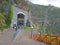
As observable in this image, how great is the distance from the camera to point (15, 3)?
169ft

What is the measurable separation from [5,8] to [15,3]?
23.1 feet

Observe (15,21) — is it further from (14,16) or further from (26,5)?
(26,5)

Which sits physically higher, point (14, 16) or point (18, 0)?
point (18, 0)

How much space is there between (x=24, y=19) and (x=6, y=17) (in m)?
6.87

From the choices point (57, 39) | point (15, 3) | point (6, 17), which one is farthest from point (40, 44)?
point (15, 3)

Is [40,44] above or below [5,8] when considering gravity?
below

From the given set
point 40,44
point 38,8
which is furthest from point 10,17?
point 40,44

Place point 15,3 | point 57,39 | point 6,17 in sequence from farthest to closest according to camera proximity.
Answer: point 15,3
point 6,17
point 57,39

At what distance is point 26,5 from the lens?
53.3 m

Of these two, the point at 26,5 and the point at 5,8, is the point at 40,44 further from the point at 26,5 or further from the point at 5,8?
the point at 26,5

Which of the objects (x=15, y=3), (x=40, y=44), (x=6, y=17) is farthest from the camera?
(x=15, y=3)

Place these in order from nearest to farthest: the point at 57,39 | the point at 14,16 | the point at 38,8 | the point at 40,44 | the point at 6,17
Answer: the point at 57,39, the point at 40,44, the point at 6,17, the point at 14,16, the point at 38,8

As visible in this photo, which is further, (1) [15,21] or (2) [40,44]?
(1) [15,21]

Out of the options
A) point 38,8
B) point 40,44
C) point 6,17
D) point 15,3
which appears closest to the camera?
point 40,44
